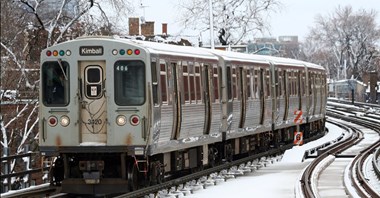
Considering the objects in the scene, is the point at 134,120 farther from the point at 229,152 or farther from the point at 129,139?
the point at 229,152

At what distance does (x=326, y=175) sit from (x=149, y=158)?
6.01 m

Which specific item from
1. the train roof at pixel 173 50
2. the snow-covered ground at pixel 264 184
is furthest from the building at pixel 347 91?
the train roof at pixel 173 50

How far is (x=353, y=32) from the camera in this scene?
4847 inches

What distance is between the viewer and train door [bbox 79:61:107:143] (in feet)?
56.1

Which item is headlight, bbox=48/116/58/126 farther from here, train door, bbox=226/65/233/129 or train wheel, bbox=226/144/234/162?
train wheel, bbox=226/144/234/162

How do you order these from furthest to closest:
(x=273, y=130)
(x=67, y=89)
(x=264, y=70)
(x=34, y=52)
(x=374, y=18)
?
(x=374, y=18) → (x=34, y=52) → (x=273, y=130) → (x=264, y=70) → (x=67, y=89)

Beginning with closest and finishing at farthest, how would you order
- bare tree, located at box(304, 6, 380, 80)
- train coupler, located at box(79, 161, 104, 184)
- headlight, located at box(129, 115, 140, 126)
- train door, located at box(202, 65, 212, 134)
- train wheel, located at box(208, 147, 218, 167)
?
train coupler, located at box(79, 161, 104, 184)
headlight, located at box(129, 115, 140, 126)
train door, located at box(202, 65, 212, 134)
train wheel, located at box(208, 147, 218, 167)
bare tree, located at box(304, 6, 380, 80)

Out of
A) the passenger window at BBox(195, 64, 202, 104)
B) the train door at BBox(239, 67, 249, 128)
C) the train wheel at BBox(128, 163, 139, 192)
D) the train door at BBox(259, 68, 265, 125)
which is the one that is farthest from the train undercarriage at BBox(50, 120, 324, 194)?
the train door at BBox(259, 68, 265, 125)

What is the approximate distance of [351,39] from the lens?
401 feet

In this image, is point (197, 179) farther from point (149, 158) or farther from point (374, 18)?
point (374, 18)

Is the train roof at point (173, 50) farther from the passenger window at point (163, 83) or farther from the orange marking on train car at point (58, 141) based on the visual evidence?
the orange marking on train car at point (58, 141)

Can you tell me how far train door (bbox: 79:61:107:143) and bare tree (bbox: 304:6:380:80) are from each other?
9403 centimetres

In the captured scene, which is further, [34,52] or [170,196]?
[34,52]

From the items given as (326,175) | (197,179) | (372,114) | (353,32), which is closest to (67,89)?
(197,179)
